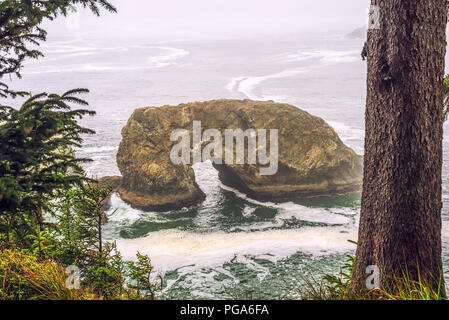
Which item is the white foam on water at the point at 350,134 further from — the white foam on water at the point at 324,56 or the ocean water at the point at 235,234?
the white foam on water at the point at 324,56

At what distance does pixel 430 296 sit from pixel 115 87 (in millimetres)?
87598

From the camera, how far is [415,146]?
5.68 meters

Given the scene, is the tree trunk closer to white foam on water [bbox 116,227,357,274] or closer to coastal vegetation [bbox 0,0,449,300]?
coastal vegetation [bbox 0,0,449,300]

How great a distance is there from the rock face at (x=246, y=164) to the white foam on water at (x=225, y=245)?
16.6 feet

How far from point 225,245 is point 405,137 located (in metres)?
16.6

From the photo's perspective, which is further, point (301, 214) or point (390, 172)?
point (301, 214)

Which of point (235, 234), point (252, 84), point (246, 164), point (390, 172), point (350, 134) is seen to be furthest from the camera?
point (252, 84)

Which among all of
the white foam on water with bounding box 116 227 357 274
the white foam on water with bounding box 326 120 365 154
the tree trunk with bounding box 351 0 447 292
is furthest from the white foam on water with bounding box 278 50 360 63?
the tree trunk with bounding box 351 0 447 292

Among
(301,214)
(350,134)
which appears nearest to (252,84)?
(350,134)

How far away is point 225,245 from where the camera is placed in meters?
21.4

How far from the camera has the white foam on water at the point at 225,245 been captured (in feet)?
64.7

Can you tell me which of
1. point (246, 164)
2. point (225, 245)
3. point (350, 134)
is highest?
point (246, 164)

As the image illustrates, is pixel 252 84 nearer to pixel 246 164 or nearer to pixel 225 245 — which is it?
pixel 246 164
